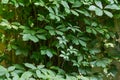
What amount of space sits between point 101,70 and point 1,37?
0.65m

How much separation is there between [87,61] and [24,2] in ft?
1.60

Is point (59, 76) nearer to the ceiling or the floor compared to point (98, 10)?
Answer: nearer to the floor

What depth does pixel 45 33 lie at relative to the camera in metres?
1.53

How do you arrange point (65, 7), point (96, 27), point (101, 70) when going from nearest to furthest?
point (65, 7) < point (96, 27) < point (101, 70)

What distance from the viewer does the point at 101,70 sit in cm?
177

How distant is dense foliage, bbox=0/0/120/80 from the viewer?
1474 mm

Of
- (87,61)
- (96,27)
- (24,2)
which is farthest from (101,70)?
(24,2)

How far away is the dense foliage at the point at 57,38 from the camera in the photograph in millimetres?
1474

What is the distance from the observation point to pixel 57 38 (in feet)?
4.98

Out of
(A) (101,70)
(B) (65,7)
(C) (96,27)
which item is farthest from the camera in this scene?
(A) (101,70)

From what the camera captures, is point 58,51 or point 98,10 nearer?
point 98,10

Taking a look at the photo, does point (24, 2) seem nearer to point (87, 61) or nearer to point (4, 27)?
point (4, 27)

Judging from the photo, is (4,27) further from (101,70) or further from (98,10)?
(101,70)

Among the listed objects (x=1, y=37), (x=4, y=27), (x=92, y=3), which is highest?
(x=92, y=3)
